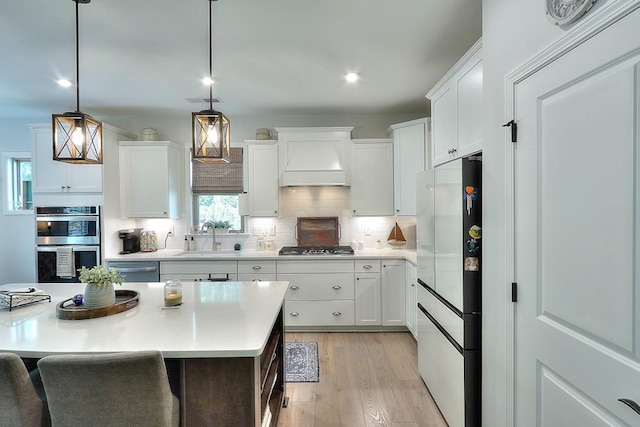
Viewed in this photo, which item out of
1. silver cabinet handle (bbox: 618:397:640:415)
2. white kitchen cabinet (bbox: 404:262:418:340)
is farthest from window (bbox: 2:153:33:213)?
silver cabinet handle (bbox: 618:397:640:415)

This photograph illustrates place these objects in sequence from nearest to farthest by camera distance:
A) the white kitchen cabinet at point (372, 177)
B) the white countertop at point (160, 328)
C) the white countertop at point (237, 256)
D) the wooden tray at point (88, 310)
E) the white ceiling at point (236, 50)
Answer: the white countertop at point (160, 328) < the wooden tray at point (88, 310) < the white ceiling at point (236, 50) < the white countertop at point (237, 256) < the white kitchen cabinet at point (372, 177)

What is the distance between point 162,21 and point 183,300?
1848mm

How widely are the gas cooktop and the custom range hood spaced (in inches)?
31.9

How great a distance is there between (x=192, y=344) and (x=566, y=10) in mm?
1909

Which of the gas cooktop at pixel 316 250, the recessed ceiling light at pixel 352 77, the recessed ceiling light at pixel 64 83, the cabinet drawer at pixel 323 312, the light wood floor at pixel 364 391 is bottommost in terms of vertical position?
the light wood floor at pixel 364 391

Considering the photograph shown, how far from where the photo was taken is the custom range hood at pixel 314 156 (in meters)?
3.83

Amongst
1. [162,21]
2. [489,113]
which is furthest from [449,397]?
[162,21]

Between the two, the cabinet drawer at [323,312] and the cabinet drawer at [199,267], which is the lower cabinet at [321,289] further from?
the cabinet drawer at [199,267]

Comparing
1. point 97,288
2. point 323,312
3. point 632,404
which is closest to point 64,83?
point 97,288

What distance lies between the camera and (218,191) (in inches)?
166

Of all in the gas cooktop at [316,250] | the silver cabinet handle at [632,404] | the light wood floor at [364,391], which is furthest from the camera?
the gas cooktop at [316,250]

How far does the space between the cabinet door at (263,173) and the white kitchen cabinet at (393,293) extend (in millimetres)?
1566

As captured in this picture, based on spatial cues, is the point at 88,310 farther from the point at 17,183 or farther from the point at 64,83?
the point at 17,183

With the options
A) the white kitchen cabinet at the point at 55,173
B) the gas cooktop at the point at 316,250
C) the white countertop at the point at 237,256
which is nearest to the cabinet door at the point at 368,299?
the white countertop at the point at 237,256
